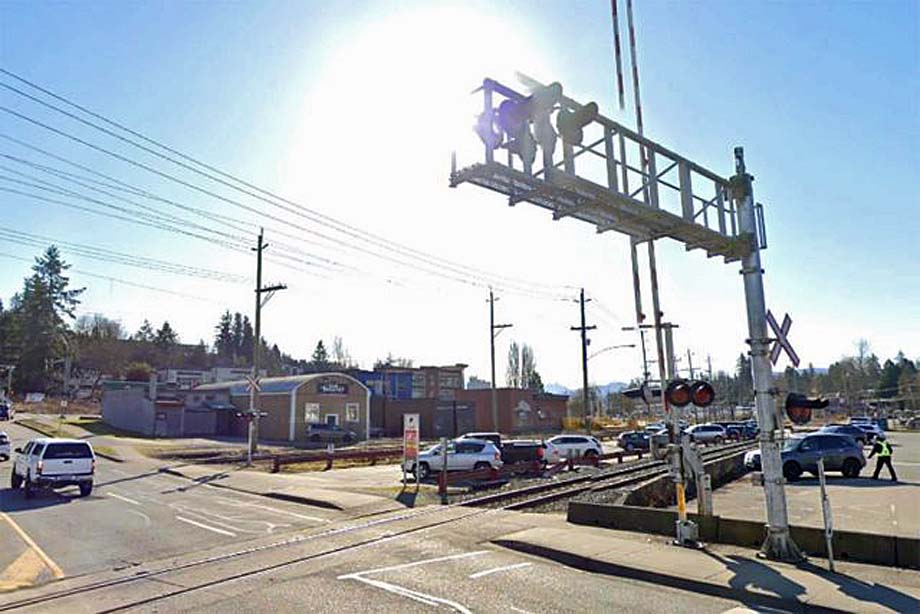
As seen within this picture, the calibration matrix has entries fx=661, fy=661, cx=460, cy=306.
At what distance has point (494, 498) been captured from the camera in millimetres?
18703

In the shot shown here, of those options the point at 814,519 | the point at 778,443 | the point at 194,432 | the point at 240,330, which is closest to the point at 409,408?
the point at 194,432

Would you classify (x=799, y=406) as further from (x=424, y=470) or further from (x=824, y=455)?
(x=824, y=455)

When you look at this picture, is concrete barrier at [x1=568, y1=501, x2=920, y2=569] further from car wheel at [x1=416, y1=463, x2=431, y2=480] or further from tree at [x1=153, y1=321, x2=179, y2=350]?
tree at [x1=153, y1=321, x2=179, y2=350]

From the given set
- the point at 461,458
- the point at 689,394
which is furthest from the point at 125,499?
the point at 689,394

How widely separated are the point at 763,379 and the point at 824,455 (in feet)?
58.4

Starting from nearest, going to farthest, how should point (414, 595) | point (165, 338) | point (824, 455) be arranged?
point (414, 595) < point (824, 455) < point (165, 338)

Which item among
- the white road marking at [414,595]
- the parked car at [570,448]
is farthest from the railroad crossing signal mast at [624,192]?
the parked car at [570,448]

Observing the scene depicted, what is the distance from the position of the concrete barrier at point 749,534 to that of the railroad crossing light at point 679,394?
2.18m

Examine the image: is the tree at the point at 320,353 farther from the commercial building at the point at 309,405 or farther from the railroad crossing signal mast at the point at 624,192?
the railroad crossing signal mast at the point at 624,192

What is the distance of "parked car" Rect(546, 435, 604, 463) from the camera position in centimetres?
3209

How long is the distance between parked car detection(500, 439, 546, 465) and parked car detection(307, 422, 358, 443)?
2508cm

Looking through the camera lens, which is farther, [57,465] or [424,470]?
[424,470]

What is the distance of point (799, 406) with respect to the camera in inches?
395

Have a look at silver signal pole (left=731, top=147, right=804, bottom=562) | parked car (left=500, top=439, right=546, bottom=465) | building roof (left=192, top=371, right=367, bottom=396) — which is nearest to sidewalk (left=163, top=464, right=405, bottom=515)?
parked car (left=500, top=439, right=546, bottom=465)
